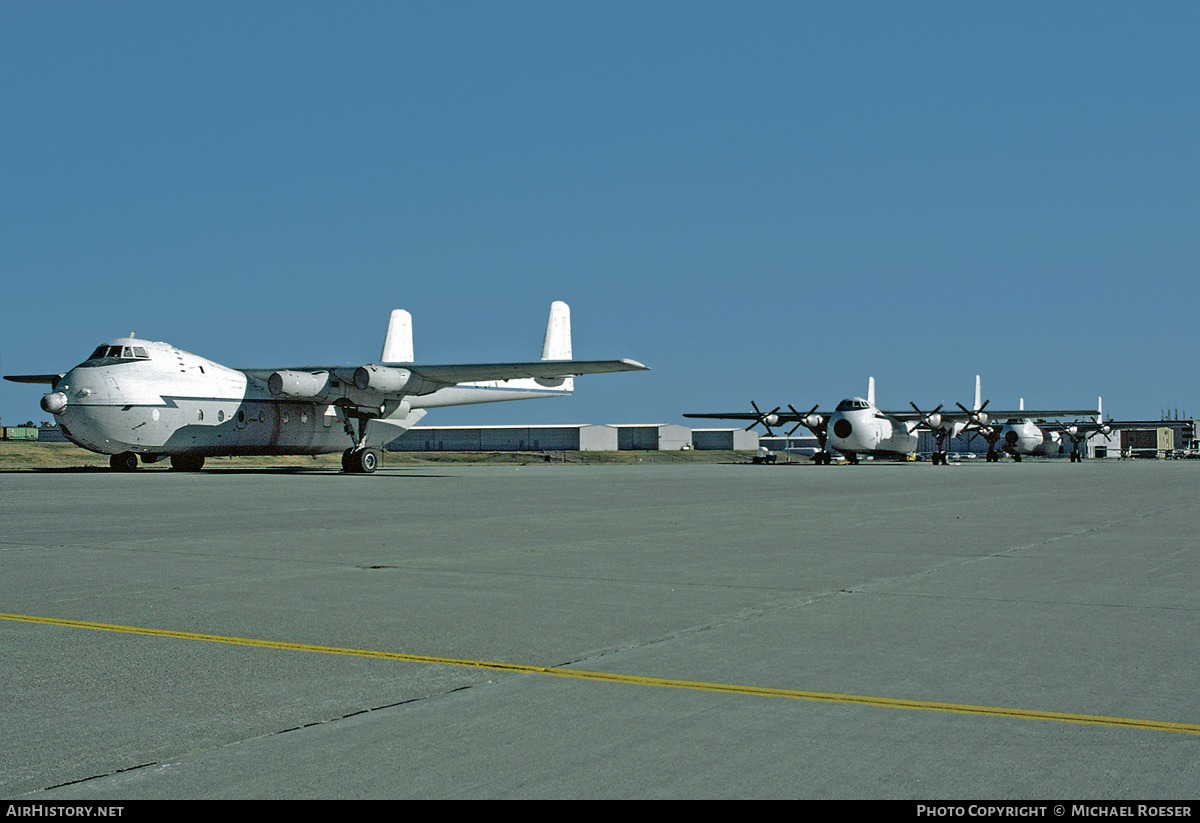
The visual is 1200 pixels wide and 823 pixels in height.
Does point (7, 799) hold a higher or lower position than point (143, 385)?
lower

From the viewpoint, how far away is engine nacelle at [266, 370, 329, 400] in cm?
4103

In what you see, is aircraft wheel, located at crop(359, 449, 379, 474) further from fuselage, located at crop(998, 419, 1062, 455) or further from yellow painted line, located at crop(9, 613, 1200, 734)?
fuselage, located at crop(998, 419, 1062, 455)

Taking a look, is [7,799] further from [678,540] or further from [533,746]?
[678,540]

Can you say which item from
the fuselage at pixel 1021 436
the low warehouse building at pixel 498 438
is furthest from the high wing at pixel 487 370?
the low warehouse building at pixel 498 438

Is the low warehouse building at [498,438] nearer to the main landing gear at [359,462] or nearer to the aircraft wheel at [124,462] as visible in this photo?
the main landing gear at [359,462]

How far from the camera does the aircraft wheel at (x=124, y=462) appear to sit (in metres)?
40.9

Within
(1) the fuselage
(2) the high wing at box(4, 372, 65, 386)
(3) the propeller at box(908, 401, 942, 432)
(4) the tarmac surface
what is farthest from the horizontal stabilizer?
(1) the fuselage

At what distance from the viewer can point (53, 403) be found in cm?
3606

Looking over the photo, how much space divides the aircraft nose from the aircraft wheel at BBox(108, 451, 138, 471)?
15.5 ft

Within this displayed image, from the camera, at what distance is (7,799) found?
368 cm
